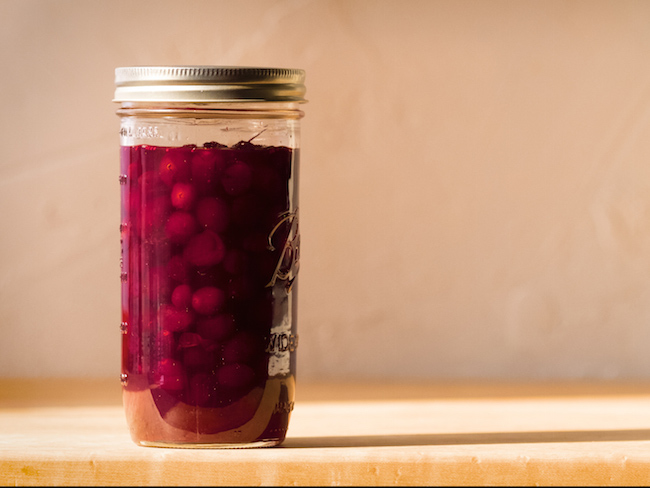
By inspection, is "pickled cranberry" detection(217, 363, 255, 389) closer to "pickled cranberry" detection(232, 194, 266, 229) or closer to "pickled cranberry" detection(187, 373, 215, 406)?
"pickled cranberry" detection(187, 373, 215, 406)

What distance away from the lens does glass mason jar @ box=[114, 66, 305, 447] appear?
72 centimetres

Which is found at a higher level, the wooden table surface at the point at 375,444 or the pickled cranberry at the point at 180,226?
the pickled cranberry at the point at 180,226

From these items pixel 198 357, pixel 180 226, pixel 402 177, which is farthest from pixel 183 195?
pixel 402 177

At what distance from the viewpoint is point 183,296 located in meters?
0.73

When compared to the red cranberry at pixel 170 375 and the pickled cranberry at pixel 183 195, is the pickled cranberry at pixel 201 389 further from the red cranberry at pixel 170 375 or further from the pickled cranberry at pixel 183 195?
the pickled cranberry at pixel 183 195

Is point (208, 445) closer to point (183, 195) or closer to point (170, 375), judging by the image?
point (170, 375)

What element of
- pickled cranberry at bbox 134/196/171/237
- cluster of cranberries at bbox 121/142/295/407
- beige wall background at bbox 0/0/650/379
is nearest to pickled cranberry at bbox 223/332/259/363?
cluster of cranberries at bbox 121/142/295/407

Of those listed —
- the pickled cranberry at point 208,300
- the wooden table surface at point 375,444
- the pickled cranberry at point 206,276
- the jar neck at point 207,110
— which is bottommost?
the wooden table surface at point 375,444

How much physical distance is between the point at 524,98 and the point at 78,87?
1.64 ft

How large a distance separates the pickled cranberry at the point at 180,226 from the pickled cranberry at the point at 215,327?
0.06 metres

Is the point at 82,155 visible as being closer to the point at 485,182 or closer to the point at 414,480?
the point at 485,182

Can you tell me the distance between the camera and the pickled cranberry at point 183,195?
72 centimetres

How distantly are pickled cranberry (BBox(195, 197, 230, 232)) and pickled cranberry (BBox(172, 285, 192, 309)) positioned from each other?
5cm

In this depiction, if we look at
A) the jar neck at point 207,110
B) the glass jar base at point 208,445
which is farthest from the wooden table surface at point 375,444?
the jar neck at point 207,110
